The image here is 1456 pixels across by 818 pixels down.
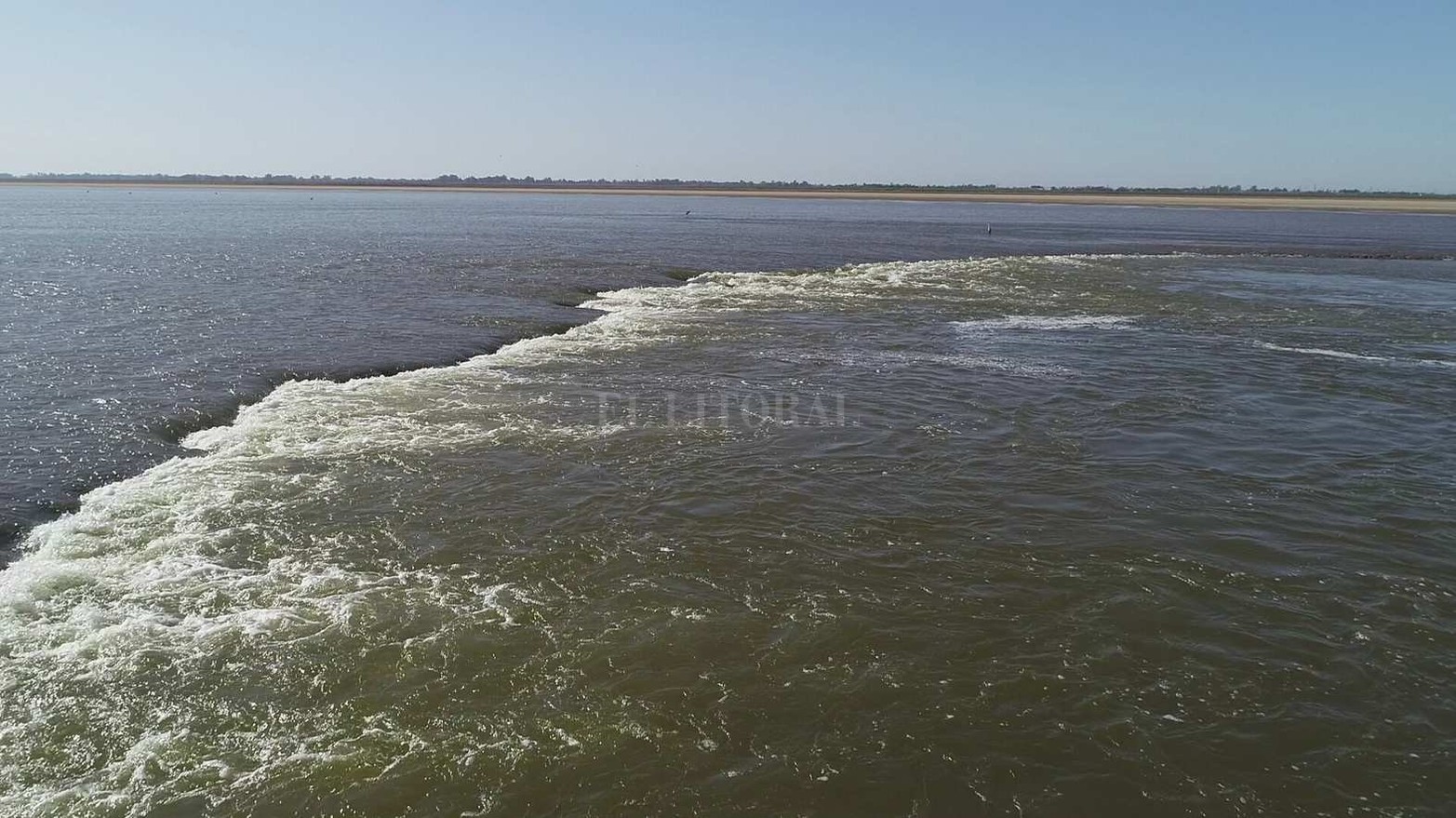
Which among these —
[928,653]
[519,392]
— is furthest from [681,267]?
[928,653]

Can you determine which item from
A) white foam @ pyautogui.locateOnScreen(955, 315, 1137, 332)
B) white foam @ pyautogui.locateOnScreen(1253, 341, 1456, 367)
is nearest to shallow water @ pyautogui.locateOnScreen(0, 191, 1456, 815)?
white foam @ pyautogui.locateOnScreen(1253, 341, 1456, 367)

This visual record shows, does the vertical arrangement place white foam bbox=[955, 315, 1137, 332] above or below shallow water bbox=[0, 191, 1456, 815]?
above

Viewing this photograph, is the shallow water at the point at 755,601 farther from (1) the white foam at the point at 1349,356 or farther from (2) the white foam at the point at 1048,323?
(2) the white foam at the point at 1048,323

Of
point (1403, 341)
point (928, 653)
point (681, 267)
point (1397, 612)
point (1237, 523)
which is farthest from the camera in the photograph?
point (681, 267)

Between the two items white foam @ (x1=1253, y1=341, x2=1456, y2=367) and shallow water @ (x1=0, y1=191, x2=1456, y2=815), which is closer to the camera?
shallow water @ (x1=0, y1=191, x2=1456, y2=815)

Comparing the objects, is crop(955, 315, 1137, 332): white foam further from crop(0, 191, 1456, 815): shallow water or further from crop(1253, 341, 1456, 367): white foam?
crop(0, 191, 1456, 815): shallow water

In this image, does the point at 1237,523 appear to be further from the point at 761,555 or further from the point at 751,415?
the point at 751,415

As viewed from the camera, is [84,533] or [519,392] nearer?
[84,533]

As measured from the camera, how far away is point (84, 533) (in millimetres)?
11750

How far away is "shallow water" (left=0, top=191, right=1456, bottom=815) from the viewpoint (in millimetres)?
7176

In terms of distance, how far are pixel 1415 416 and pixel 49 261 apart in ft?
196

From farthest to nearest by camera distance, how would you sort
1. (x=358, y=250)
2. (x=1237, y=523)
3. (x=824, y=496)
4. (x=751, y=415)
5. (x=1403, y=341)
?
(x=358, y=250) < (x=1403, y=341) < (x=751, y=415) < (x=824, y=496) < (x=1237, y=523)

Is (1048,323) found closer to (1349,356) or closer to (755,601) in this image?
(1349,356)

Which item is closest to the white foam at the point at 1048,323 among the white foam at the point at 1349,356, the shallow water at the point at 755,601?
the white foam at the point at 1349,356
